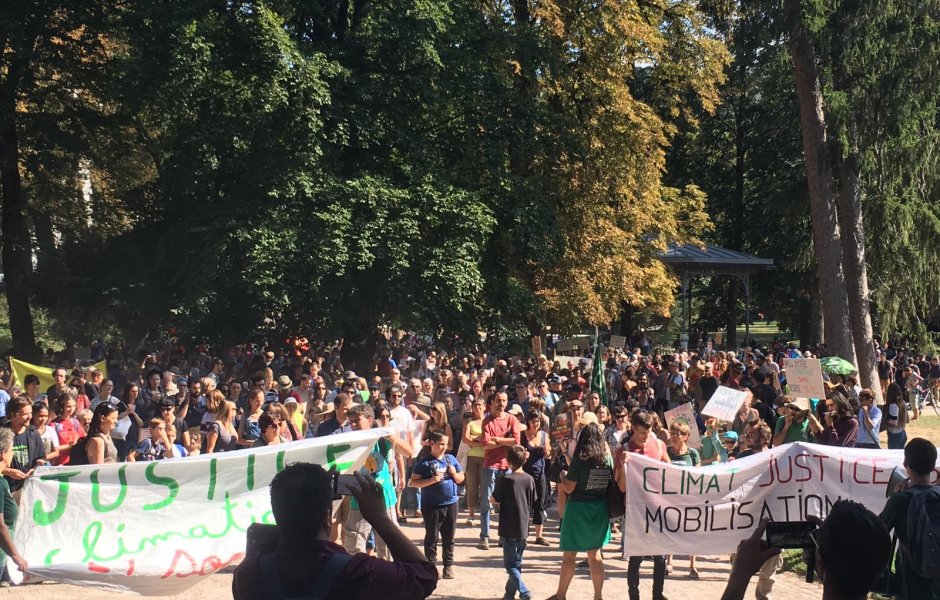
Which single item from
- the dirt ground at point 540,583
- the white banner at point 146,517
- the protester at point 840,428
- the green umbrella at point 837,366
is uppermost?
the green umbrella at point 837,366

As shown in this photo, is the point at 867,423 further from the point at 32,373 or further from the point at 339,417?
the point at 32,373

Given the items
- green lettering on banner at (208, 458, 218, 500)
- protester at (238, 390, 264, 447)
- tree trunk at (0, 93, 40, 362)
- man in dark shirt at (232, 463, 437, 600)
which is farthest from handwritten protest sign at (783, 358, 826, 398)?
tree trunk at (0, 93, 40, 362)

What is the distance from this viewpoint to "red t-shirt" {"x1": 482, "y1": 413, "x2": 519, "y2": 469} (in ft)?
39.1

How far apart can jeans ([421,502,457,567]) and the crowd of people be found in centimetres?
1

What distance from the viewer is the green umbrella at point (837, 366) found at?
2061cm

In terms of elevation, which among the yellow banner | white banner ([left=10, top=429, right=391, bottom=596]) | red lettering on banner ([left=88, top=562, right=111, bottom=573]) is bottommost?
red lettering on banner ([left=88, top=562, right=111, bottom=573])

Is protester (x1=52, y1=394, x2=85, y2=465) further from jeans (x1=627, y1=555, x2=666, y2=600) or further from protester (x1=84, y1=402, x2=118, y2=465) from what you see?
jeans (x1=627, y1=555, x2=666, y2=600)

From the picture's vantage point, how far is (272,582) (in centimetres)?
338

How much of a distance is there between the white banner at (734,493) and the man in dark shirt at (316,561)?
5.96 m

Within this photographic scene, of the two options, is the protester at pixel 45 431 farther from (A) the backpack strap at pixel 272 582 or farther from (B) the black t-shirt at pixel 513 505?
(A) the backpack strap at pixel 272 582

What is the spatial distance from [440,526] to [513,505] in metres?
1.14

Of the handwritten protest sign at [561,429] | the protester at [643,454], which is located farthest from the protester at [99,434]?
the handwritten protest sign at [561,429]

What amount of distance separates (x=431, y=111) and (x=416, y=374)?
20.5ft

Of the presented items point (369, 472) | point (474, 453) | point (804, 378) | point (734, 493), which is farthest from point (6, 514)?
point (804, 378)
